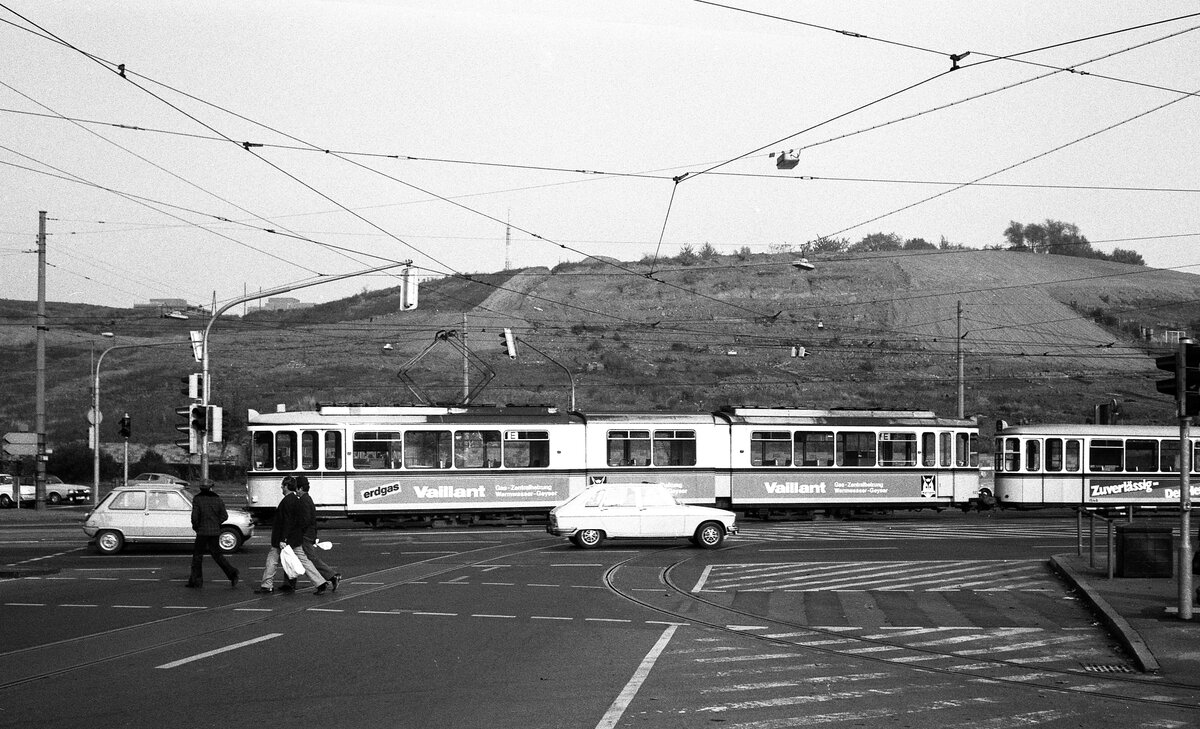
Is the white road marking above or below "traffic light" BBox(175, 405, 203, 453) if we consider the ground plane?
below

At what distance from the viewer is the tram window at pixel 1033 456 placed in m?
39.4

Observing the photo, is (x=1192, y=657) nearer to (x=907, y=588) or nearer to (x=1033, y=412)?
(x=907, y=588)

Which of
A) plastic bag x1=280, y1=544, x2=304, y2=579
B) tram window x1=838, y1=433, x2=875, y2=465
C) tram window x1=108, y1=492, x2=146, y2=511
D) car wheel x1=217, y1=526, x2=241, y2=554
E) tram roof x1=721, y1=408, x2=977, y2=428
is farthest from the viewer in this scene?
tram window x1=838, y1=433, x2=875, y2=465

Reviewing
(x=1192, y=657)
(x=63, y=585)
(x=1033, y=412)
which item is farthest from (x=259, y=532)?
(x=1033, y=412)

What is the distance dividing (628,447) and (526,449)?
304 cm

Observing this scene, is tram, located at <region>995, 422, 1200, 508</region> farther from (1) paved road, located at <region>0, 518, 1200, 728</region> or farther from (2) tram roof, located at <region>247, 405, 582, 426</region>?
(1) paved road, located at <region>0, 518, 1200, 728</region>

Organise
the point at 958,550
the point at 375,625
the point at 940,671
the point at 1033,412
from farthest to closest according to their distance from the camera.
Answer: the point at 1033,412 < the point at 958,550 < the point at 375,625 < the point at 940,671

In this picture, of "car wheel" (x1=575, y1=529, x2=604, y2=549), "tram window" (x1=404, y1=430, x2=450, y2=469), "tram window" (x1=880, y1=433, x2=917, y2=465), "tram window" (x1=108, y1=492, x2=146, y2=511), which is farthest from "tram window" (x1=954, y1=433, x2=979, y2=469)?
"tram window" (x1=108, y1=492, x2=146, y2=511)

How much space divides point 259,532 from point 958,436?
21.3 meters

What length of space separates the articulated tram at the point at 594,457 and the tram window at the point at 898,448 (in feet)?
0.10

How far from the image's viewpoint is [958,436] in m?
37.8

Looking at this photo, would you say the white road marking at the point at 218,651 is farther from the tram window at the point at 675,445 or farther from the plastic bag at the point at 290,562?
the tram window at the point at 675,445

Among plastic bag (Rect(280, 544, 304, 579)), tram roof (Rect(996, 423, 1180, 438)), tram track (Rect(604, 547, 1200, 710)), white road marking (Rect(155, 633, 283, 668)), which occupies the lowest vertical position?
tram track (Rect(604, 547, 1200, 710))

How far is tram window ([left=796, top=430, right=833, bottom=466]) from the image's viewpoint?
3609 centimetres
